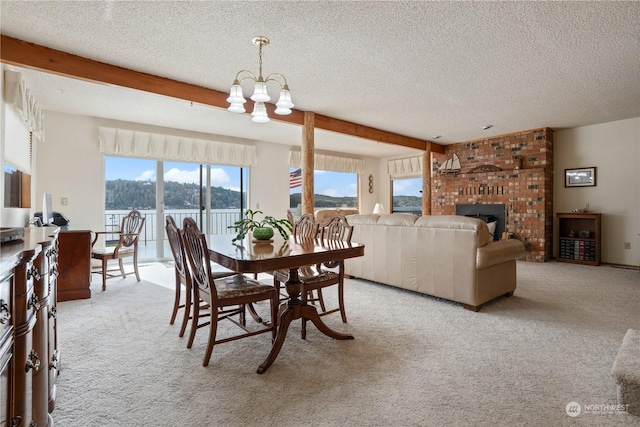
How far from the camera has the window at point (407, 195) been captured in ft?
27.9

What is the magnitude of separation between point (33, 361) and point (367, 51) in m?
3.00

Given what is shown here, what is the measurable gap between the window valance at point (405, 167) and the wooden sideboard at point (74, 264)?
691 centimetres

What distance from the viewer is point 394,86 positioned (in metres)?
3.80

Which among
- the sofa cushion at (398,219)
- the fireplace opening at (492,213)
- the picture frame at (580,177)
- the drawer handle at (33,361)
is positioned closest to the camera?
the drawer handle at (33,361)

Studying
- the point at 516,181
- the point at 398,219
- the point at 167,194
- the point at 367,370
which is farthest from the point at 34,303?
the point at 516,181

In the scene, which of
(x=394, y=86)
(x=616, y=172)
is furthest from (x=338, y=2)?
(x=616, y=172)

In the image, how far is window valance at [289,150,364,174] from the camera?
281 inches

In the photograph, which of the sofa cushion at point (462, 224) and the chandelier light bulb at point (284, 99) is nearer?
the chandelier light bulb at point (284, 99)

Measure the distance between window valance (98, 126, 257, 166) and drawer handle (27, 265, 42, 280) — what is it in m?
4.60

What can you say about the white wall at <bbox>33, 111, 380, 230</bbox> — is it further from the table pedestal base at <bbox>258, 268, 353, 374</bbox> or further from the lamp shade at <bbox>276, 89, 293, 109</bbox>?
the table pedestal base at <bbox>258, 268, 353, 374</bbox>

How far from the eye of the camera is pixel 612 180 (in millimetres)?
5324

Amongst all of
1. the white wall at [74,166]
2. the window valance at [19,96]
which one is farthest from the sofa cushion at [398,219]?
the white wall at [74,166]

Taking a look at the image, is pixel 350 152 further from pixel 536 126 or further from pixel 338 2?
pixel 338 2

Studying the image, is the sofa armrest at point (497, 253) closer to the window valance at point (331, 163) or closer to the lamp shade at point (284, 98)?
the lamp shade at point (284, 98)
